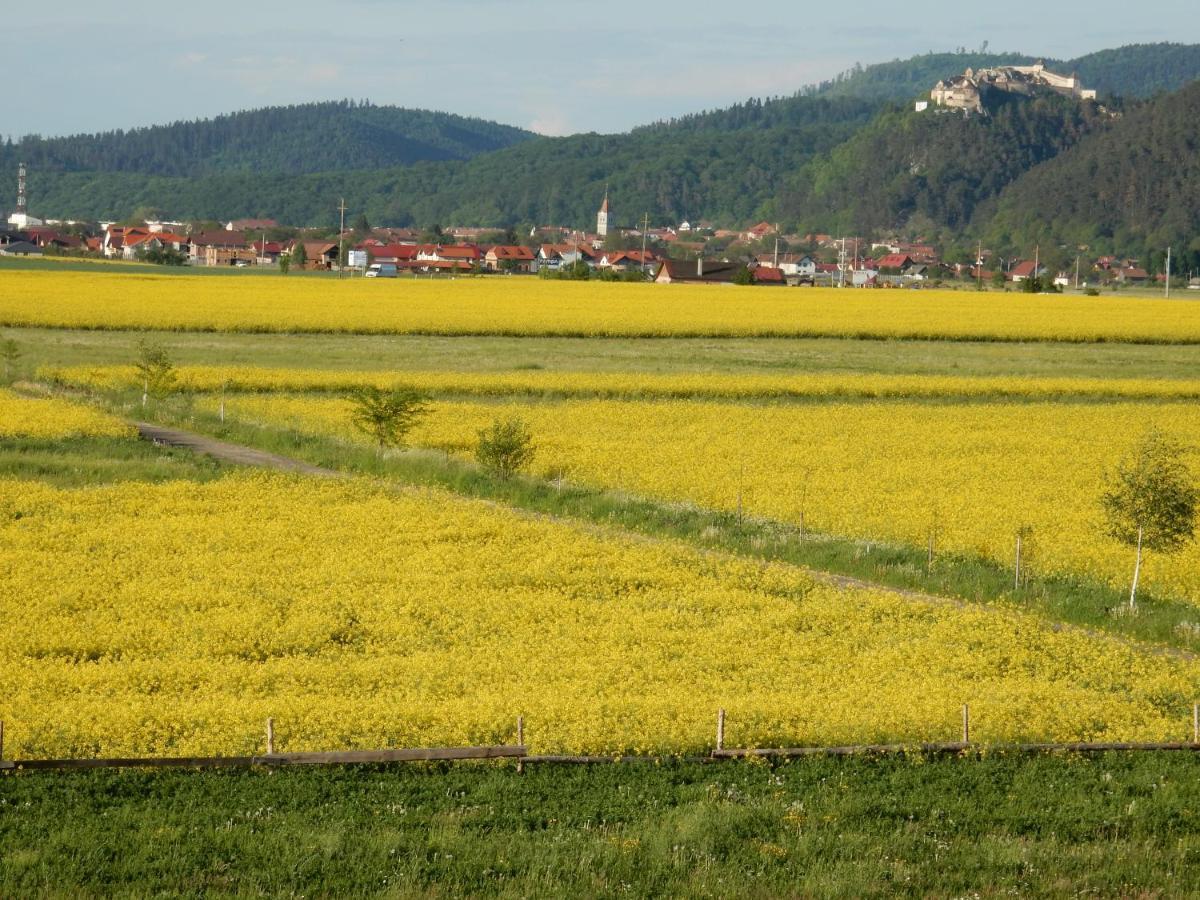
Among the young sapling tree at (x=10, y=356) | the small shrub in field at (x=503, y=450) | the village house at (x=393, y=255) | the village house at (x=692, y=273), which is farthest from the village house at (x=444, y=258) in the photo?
the small shrub in field at (x=503, y=450)

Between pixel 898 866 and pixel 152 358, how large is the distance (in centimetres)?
3861

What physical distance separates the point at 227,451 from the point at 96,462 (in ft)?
14.0

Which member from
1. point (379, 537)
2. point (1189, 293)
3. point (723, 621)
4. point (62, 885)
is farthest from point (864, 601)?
point (1189, 293)

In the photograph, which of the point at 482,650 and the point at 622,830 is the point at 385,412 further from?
the point at 622,830

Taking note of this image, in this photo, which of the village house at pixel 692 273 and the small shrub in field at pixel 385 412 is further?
the village house at pixel 692 273

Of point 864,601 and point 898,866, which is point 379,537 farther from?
point 898,866

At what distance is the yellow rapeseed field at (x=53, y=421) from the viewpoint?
40.7m

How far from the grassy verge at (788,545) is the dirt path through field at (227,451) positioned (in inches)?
18.3

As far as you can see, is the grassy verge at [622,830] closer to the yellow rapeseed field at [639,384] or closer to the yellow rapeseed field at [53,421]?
the yellow rapeseed field at [53,421]

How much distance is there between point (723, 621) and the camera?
24062mm

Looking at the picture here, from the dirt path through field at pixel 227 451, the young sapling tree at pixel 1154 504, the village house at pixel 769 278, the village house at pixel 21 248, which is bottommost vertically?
the dirt path through field at pixel 227 451

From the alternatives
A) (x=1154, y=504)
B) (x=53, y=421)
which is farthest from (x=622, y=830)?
(x=53, y=421)

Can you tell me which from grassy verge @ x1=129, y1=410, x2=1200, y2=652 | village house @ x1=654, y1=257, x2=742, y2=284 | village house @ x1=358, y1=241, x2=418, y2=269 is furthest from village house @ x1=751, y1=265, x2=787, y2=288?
grassy verge @ x1=129, y1=410, x2=1200, y2=652

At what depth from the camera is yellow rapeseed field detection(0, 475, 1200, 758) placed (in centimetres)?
1856
